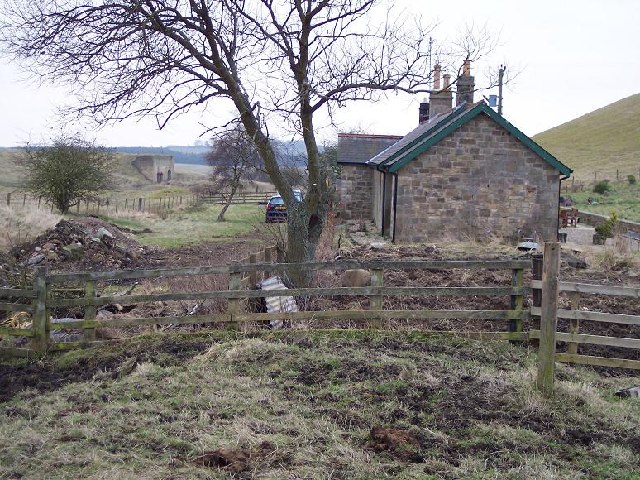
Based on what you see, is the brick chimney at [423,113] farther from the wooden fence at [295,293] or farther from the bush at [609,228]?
the wooden fence at [295,293]

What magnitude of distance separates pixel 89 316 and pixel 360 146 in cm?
2529

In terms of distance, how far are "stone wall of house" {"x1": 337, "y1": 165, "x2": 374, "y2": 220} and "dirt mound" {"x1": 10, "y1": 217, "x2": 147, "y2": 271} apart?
1029 centimetres

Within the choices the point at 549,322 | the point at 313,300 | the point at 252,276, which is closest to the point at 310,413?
the point at 549,322

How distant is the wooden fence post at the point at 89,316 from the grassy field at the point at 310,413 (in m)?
0.32

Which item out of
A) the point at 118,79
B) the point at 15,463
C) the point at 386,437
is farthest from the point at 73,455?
the point at 118,79

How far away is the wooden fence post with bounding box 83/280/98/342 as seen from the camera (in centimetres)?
851

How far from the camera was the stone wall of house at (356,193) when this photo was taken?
103ft

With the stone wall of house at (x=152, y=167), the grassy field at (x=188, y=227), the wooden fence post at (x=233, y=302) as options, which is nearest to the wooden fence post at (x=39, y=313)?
the wooden fence post at (x=233, y=302)

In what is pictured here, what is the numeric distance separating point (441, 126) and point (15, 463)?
19.8 metres

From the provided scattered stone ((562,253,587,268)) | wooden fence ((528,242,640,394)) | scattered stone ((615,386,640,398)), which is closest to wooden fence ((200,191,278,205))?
scattered stone ((562,253,587,268))

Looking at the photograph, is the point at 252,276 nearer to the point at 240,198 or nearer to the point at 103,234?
the point at 103,234

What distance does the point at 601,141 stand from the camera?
291 ft

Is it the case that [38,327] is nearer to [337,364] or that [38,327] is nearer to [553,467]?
[337,364]

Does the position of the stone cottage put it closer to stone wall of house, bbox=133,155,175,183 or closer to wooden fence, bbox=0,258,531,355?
wooden fence, bbox=0,258,531,355
